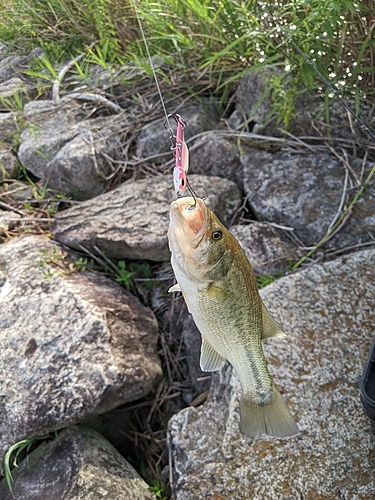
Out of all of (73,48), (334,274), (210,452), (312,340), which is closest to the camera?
(210,452)

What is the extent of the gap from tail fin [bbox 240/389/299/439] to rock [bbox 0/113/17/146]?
9.17ft

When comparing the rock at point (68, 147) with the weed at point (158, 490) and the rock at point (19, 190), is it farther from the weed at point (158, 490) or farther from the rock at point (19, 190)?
the weed at point (158, 490)

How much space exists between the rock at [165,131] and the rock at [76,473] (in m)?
1.60

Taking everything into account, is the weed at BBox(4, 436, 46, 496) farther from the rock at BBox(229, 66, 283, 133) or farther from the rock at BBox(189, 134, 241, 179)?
the rock at BBox(229, 66, 283, 133)

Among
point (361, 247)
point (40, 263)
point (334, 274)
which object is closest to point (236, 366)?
point (334, 274)

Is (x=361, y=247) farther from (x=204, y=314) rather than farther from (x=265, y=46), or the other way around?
(x=204, y=314)

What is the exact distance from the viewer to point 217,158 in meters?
2.62

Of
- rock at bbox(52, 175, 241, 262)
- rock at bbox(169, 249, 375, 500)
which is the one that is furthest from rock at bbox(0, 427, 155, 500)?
rock at bbox(52, 175, 241, 262)

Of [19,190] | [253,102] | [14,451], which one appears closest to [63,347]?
[14,451]

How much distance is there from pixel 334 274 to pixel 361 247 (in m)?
0.32

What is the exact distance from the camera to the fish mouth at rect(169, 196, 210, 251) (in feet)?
2.80

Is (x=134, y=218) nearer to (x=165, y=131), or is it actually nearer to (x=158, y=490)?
(x=165, y=131)

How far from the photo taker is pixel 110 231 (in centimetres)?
235

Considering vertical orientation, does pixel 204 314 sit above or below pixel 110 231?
above
